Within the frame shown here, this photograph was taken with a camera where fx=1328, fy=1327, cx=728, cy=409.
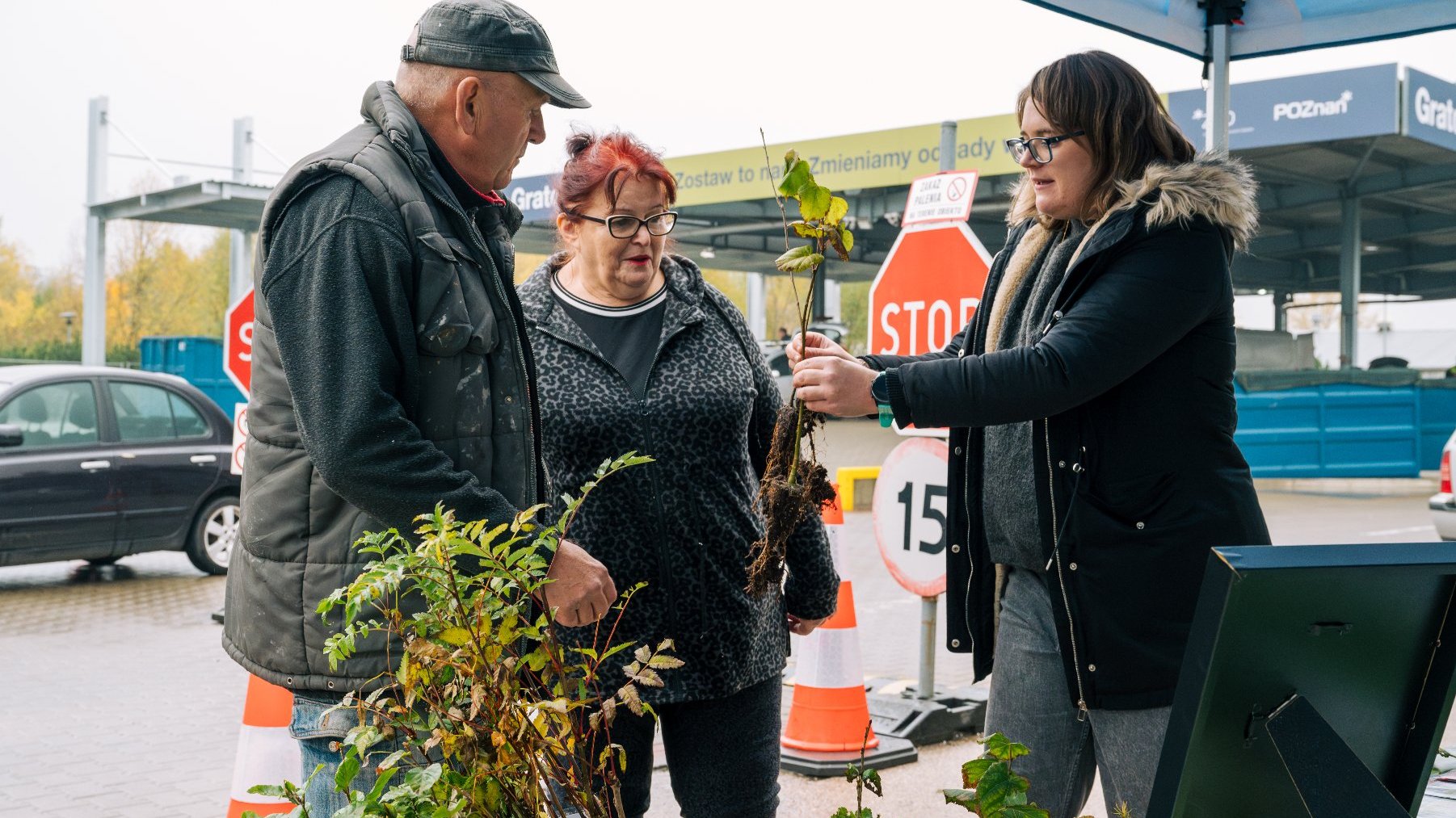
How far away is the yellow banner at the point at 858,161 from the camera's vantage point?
22.2 m

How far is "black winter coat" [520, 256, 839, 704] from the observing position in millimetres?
2762

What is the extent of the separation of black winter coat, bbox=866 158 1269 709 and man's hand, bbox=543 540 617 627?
59cm

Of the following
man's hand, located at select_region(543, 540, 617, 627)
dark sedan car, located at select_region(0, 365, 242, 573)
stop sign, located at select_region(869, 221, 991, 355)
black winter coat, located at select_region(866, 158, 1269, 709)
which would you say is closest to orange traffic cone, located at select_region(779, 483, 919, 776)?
stop sign, located at select_region(869, 221, 991, 355)

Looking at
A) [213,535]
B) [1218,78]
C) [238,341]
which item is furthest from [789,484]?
[213,535]

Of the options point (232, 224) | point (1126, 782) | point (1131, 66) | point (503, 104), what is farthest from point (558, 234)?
point (232, 224)

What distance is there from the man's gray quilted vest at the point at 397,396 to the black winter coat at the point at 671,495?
26.9 inches

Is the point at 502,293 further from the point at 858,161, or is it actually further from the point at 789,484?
the point at 858,161

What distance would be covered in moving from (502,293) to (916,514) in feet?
11.1

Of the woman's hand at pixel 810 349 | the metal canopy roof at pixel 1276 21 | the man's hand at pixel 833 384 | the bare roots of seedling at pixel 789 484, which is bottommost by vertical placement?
the bare roots of seedling at pixel 789 484

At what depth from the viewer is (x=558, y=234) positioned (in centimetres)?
309

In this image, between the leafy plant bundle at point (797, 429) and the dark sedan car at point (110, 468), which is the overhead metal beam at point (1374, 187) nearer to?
the dark sedan car at point (110, 468)

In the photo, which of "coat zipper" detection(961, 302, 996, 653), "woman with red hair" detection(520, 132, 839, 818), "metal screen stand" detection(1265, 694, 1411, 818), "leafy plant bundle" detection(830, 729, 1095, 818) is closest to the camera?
"metal screen stand" detection(1265, 694, 1411, 818)

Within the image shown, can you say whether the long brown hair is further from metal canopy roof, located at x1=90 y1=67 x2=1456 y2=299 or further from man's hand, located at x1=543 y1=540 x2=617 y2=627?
metal canopy roof, located at x1=90 y1=67 x2=1456 y2=299

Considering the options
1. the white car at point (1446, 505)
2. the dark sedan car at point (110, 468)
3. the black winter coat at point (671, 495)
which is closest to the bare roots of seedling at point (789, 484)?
the black winter coat at point (671, 495)
